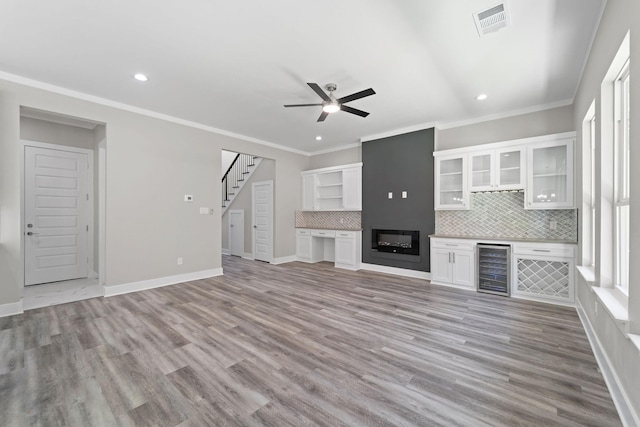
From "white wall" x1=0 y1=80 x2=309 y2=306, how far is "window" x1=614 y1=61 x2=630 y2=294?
226 inches

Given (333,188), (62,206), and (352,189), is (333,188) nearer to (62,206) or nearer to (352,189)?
(352,189)

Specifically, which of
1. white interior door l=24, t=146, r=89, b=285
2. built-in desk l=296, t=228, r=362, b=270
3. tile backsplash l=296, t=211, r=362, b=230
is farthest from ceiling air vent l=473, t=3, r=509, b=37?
white interior door l=24, t=146, r=89, b=285

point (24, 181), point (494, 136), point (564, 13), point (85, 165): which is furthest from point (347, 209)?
point (24, 181)

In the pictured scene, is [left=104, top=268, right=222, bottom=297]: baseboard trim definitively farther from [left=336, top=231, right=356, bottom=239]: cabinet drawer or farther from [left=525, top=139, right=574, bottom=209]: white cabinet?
[left=525, top=139, right=574, bottom=209]: white cabinet

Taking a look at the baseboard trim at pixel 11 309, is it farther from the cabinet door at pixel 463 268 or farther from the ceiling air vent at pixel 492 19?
the cabinet door at pixel 463 268

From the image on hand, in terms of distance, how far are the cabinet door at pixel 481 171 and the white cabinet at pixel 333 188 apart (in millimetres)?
2371

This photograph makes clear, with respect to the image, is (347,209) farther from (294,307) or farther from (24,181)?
(24,181)

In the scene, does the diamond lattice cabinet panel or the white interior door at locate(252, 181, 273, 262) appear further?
the white interior door at locate(252, 181, 273, 262)

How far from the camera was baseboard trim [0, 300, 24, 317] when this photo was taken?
11.3 ft

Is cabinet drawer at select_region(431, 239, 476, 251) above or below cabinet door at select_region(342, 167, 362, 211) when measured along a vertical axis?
below

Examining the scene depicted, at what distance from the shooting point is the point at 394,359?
2.42 m

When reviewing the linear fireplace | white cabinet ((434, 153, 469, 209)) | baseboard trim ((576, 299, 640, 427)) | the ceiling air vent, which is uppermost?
the ceiling air vent

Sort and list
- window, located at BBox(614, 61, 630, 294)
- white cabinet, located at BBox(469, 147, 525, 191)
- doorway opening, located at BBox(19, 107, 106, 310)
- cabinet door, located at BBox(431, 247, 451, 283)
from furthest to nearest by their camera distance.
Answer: cabinet door, located at BBox(431, 247, 451, 283) < doorway opening, located at BBox(19, 107, 106, 310) < white cabinet, located at BBox(469, 147, 525, 191) < window, located at BBox(614, 61, 630, 294)

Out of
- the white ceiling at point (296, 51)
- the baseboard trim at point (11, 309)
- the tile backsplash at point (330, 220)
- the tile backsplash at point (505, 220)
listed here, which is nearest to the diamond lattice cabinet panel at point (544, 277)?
the tile backsplash at point (505, 220)
